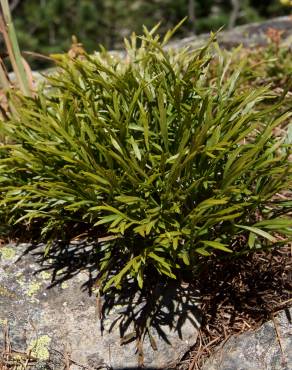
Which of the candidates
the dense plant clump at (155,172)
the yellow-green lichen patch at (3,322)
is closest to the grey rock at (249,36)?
the dense plant clump at (155,172)

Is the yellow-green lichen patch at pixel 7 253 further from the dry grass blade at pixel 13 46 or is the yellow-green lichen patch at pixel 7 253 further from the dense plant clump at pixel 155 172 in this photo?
the dry grass blade at pixel 13 46

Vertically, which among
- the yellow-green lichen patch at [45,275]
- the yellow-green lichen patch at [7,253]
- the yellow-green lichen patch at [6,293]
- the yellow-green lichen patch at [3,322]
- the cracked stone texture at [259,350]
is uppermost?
the yellow-green lichen patch at [7,253]

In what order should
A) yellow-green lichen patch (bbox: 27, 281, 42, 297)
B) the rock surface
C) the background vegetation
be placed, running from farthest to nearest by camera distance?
the background vegetation, yellow-green lichen patch (bbox: 27, 281, 42, 297), the rock surface

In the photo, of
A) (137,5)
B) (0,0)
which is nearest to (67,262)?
(0,0)

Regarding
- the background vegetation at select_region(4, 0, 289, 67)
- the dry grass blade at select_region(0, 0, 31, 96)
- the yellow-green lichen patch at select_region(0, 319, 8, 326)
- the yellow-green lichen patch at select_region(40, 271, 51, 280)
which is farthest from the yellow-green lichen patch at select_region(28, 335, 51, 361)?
the background vegetation at select_region(4, 0, 289, 67)

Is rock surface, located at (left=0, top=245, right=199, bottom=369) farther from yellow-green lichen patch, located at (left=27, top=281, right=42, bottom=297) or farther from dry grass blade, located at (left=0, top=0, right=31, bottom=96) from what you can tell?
dry grass blade, located at (left=0, top=0, right=31, bottom=96)

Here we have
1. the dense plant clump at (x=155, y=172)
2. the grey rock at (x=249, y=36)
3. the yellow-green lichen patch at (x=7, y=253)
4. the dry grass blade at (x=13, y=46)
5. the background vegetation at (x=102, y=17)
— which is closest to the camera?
the dense plant clump at (x=155, y=172)

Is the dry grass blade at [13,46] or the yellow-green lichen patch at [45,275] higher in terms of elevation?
the dry grass blade at [13,46]

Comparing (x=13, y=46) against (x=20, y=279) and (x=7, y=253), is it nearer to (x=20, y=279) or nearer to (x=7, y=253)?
(x=7, y=253)
